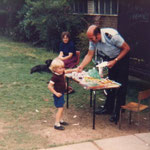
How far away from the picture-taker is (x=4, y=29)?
21594 millimetres

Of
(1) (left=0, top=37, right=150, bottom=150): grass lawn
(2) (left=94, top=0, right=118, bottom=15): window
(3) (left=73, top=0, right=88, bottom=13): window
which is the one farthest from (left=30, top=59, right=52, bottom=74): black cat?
(3) (left=73, top=0, right=88, bottom=13): window

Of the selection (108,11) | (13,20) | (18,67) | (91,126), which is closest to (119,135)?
(91,126)

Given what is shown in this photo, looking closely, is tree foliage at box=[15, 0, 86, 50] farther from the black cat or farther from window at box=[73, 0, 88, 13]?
the black cat

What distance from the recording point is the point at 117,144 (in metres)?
4.34

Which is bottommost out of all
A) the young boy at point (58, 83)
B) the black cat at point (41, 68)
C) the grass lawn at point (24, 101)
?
the grass lawn at point (24, 101)

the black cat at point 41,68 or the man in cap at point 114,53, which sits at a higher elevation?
the man in cap at point 114,53

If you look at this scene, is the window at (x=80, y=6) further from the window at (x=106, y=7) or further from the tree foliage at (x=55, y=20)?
the tree foliage at (x=55, y=20)

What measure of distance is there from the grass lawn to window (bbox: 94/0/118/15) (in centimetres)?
416

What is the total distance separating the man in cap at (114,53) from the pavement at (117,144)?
2.79 feet

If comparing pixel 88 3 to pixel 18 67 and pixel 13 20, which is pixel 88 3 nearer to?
pixel 18 67

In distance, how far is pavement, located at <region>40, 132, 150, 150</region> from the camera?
4203mm

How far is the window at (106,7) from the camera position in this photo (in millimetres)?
11936

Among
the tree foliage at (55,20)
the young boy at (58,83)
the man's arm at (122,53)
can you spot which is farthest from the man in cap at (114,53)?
the tree foliage at (55,20)

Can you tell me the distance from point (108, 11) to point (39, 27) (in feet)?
11.5
